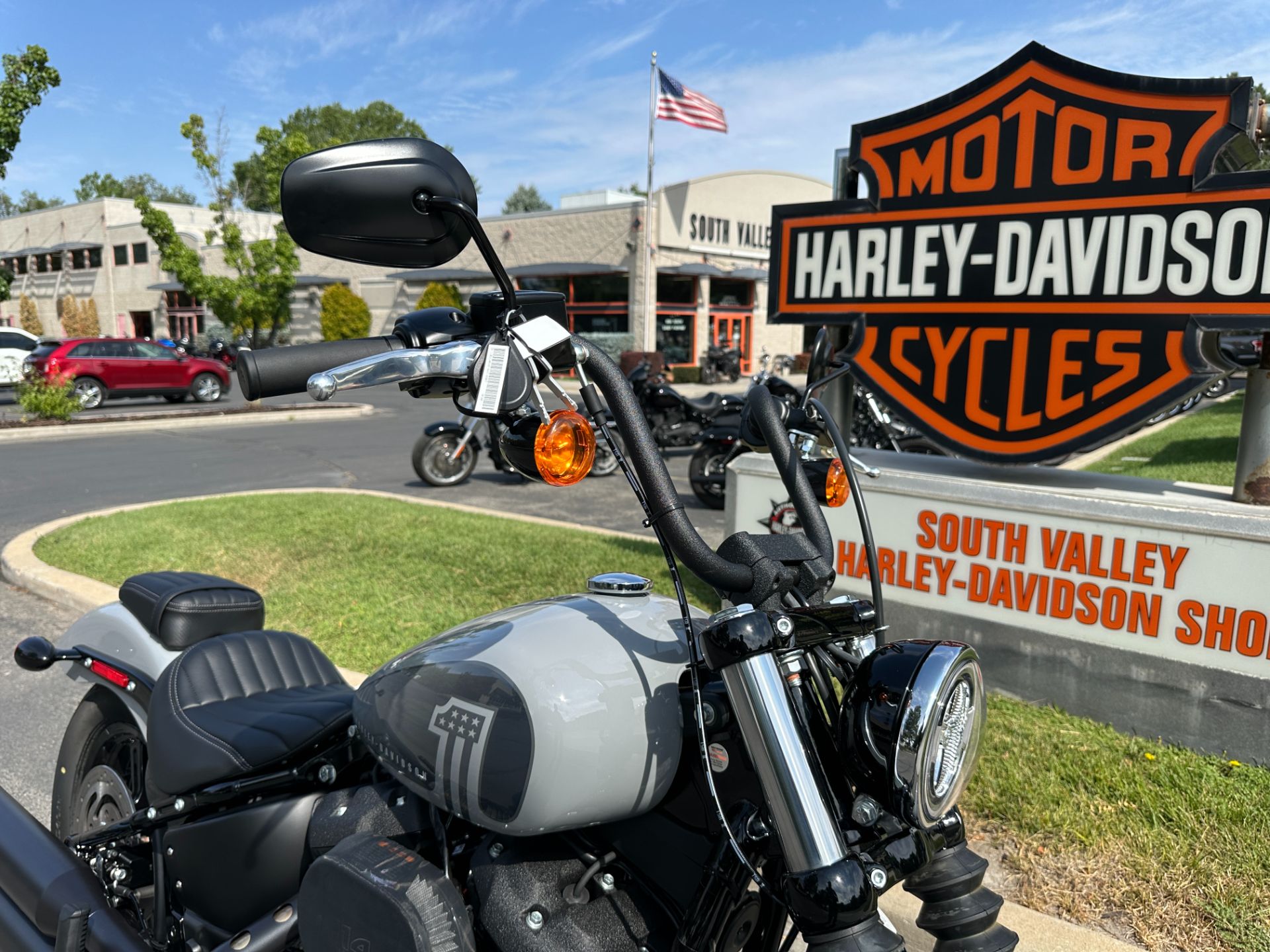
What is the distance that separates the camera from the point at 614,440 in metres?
1.33

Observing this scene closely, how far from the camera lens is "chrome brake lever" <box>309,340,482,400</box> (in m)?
1.20

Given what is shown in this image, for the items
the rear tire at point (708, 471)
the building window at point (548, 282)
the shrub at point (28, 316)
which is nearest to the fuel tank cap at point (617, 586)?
the rear tire at point (708, 471)

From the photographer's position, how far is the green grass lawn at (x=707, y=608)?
2555mm

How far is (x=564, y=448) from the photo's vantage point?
1237mm

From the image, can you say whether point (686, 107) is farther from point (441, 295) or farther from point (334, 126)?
point (334, 126)

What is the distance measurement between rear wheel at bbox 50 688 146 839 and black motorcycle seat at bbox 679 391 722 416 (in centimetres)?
860

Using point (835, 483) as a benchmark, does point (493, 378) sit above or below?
above

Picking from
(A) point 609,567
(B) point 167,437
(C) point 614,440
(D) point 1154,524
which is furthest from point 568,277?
(C) point 614,440

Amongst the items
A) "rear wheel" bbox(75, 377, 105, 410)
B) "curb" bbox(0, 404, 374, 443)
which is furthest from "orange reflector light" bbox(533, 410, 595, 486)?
"rear wheel" bbox(75, 377, 105, 410)

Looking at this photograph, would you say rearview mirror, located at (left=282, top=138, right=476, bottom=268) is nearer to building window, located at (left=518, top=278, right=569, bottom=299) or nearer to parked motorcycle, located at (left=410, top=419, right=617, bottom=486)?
parked motorcycle, located at (left=410, top=419, right=617, bottom=486)

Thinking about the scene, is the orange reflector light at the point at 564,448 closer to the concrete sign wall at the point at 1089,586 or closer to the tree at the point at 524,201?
the concrete sign wall at the point at 1089,586

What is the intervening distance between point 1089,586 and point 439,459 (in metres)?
7.10

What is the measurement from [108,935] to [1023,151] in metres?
4.17

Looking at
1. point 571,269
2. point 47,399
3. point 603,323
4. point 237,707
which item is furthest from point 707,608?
point 603,323
